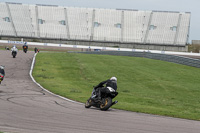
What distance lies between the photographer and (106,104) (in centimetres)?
1334

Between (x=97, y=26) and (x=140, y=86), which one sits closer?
(x=140, y=86)

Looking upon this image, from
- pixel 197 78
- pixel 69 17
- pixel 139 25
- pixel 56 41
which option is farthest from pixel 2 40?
pixel 197 78

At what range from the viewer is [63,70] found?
32219 millimetres

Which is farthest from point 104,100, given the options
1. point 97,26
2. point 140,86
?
point 97,26

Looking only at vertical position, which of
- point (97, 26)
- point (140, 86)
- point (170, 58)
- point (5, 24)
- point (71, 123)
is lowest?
point (140, 86)

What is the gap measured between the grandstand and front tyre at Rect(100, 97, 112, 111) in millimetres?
66671

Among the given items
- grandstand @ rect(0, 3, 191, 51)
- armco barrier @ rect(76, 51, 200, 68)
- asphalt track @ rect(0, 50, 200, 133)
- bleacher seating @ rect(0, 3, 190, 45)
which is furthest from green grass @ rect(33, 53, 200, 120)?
bleacher seating @ rect(0, 3, 190, 45)

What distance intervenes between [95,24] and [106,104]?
71.7 meters

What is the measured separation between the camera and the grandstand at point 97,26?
264 ft

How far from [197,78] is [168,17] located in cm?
5825

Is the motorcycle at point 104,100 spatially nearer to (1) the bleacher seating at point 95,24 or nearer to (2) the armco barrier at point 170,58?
(2) the armco barrier at point 170,58

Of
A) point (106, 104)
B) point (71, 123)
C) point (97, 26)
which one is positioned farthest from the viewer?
point (97, 26)

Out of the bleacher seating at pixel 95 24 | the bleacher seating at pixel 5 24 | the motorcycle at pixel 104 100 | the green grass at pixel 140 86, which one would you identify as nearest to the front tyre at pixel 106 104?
the motorcycle at pixel 104 100

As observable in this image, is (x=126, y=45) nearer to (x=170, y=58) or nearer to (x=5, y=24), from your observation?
(x=5, y=24)
